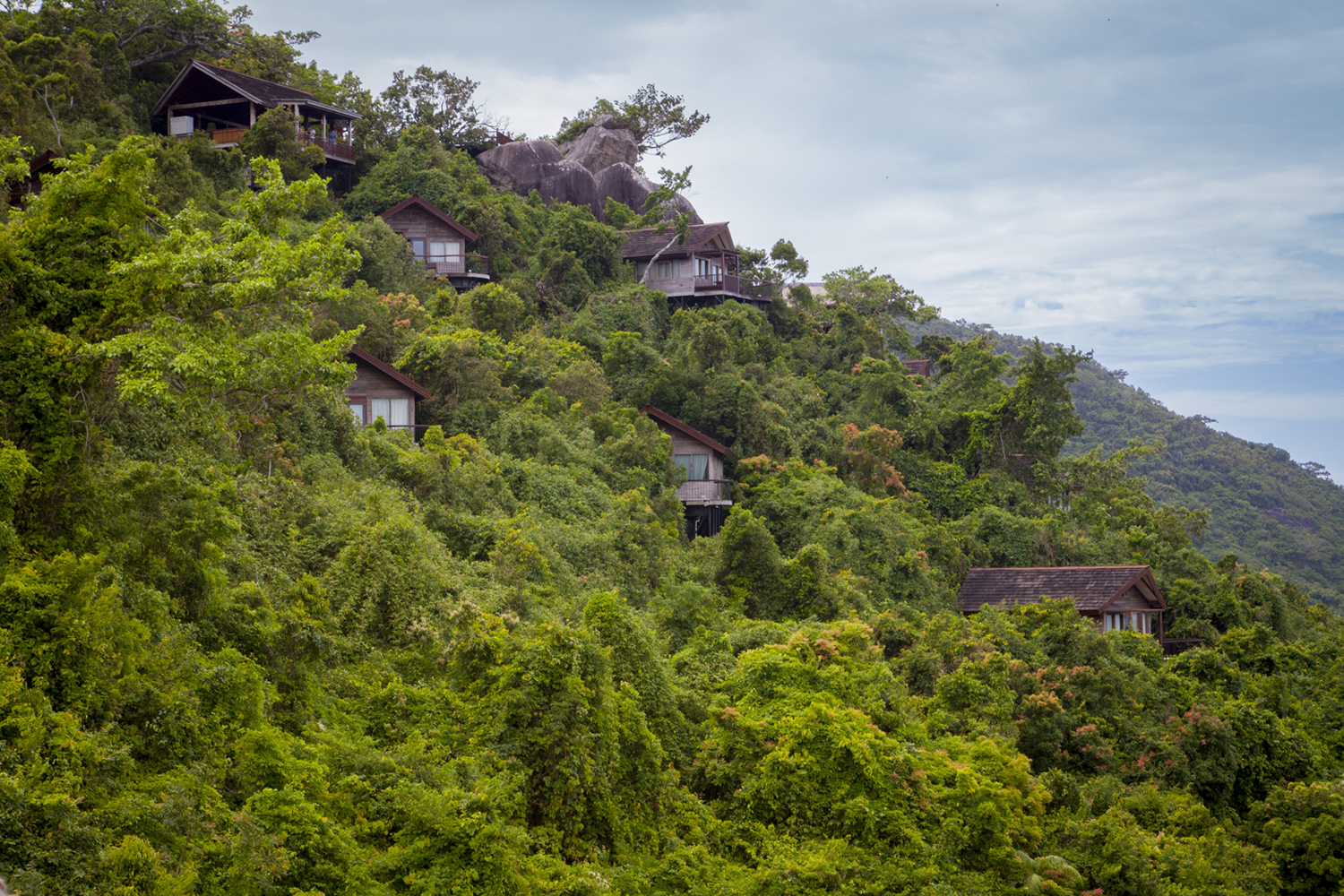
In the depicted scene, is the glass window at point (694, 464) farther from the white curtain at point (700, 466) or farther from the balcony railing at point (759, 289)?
the balcony railing at point (759, 289)

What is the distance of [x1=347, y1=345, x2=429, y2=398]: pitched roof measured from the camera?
27.0 m

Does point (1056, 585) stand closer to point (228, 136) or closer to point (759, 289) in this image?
point (759, 289)

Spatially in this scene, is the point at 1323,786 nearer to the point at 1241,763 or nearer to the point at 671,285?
the point at 1241,763

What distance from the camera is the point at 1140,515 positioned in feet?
128

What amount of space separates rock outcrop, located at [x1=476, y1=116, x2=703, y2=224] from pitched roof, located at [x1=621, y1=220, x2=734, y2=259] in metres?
4.27

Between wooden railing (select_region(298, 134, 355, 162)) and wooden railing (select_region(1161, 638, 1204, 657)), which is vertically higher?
wooden railing (select_region(298, 134, 355, 162))

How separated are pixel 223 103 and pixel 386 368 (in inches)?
686

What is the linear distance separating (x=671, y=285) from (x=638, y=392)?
1163 centimetres

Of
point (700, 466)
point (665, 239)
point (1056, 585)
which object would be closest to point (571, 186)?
point (665, 239)

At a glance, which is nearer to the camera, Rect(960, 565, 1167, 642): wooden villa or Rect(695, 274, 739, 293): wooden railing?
Rect(960, 565, 1167, 642): wooden villa

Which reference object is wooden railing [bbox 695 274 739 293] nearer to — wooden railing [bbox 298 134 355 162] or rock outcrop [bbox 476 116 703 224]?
rock outcrop [bbox 476 116 703 224]

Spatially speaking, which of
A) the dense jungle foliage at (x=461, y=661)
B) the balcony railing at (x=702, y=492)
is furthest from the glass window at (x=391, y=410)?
the balcony railing at (x=702, y=492)

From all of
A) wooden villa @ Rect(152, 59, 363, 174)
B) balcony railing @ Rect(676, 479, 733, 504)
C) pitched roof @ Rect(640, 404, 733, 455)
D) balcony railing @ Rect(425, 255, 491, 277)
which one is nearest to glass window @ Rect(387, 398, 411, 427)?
pitched roof @ Rect(640, 404, 733, 455)

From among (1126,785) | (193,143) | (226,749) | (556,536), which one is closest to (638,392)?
(556,536)
